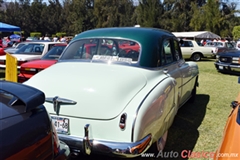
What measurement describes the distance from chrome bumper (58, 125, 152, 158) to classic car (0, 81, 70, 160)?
2.59ft

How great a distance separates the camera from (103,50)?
13.0 feet

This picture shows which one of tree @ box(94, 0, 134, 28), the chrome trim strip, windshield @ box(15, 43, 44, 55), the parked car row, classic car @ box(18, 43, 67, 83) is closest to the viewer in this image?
the parked car row

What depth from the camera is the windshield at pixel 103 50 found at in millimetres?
3792

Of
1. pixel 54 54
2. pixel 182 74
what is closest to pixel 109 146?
pixel 182 74

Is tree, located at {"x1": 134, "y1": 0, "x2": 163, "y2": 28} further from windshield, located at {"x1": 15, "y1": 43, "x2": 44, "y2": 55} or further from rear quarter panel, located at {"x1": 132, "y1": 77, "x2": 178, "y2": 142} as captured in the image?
rear quarter panel, located at {"x1": 132, "y1": 77, "x2": 178, "y2": 142}

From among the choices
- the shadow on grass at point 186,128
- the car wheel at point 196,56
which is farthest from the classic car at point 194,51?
the shadow on grass at point 186,128

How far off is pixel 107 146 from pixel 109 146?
2 cm

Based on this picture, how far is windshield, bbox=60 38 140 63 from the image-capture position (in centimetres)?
379

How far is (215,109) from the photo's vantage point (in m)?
5.82

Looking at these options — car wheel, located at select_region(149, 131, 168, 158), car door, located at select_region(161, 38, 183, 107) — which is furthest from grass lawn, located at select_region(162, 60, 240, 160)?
car door, located at select_region(161, 38, 183, 107)

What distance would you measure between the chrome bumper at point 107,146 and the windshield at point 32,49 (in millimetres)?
6889

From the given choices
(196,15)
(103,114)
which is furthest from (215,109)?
(196,15)

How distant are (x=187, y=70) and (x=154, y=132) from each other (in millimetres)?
2381

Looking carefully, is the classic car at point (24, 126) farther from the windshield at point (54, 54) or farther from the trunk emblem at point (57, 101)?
the windshield at point (54, 54)
